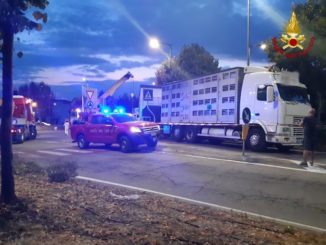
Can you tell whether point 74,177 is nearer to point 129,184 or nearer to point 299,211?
point 129,184

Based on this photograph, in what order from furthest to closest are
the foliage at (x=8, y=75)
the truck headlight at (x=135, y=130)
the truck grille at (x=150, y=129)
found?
1. the truck grille at (x=150, y=129)
2. the truck headlight at (x=135, y=130)
3. the foliage at (x=8, y=75)

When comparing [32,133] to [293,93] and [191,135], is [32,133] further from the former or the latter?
[293,93]

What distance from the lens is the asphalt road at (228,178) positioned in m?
8.85

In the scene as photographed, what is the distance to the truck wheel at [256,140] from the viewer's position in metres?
20.0

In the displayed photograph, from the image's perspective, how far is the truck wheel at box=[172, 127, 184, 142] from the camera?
27016 mm

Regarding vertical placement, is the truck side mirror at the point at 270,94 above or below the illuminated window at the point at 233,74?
below

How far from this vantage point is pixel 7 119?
696 cm

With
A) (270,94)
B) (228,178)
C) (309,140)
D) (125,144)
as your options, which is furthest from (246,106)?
(228,178)

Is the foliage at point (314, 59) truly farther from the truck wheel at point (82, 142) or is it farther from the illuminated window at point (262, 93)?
the truck wheel at point (82, 142)

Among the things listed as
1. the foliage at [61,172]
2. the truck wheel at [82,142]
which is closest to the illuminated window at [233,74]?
the truck wheel at [82,142]

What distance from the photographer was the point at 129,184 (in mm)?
11133

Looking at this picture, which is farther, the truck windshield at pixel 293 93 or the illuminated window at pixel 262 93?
the illuminated window at pixel 262 93

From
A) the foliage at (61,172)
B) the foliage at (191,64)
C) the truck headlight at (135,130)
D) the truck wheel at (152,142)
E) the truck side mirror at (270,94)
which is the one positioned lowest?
the foliage at (61,172)

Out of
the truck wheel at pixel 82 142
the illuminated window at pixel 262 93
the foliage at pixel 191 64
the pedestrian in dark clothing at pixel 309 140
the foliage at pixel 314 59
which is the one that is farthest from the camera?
the foliage at pixel 191 64
